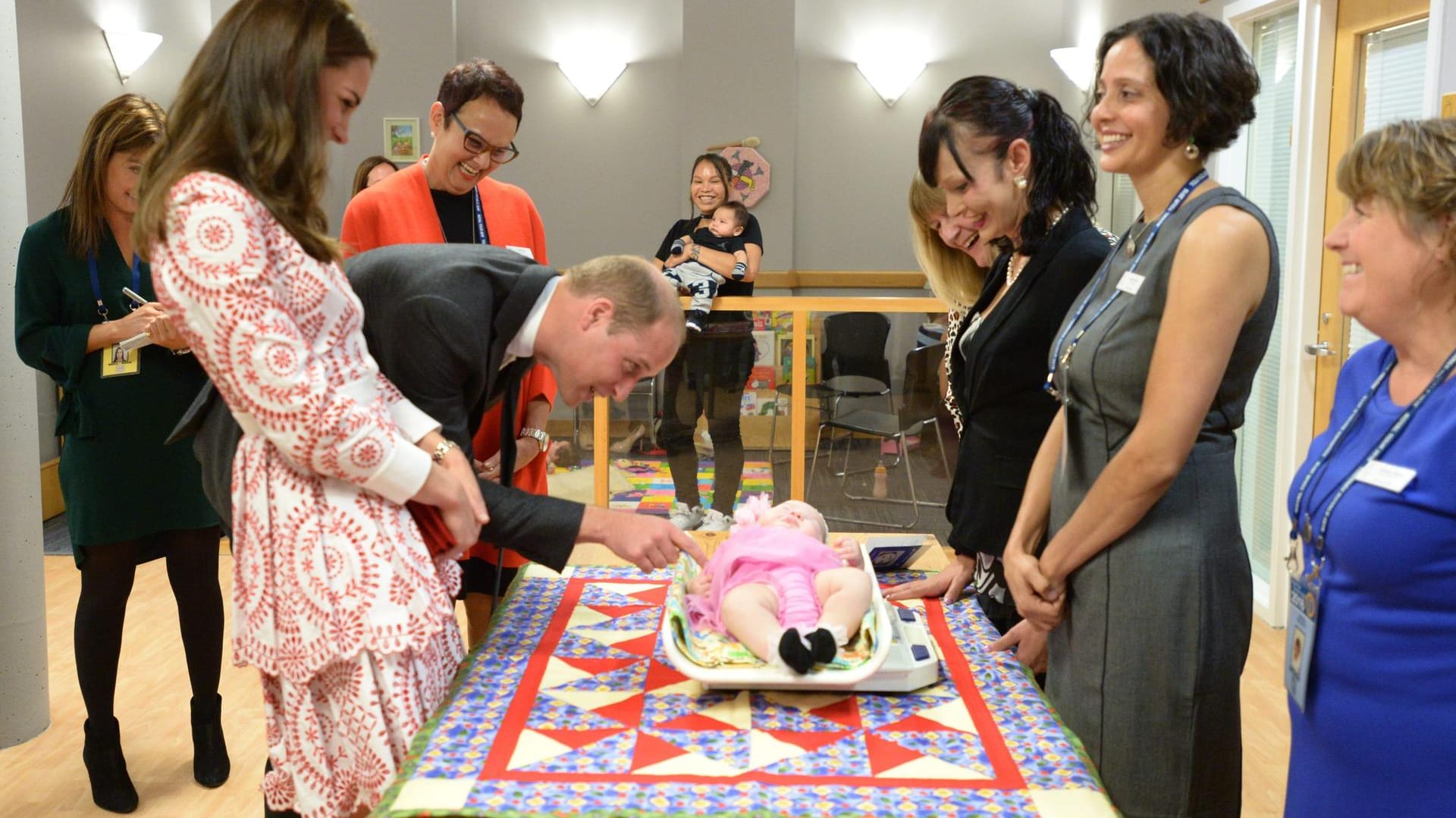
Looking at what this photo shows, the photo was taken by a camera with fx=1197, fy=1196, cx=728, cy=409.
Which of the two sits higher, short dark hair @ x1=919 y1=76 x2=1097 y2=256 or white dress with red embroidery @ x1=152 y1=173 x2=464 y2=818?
short dark hair @ x1=919 y1=76 x2=1097 y2=256

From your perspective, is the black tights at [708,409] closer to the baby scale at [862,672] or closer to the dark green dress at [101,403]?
the dark green dress at [101,403]

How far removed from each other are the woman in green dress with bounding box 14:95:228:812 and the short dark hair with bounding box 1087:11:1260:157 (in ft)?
7.54

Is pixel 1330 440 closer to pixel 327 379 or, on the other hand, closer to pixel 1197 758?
pixel 1197 758

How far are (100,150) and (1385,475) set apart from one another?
9.07 feet

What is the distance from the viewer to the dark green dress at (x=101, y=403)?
2.93m

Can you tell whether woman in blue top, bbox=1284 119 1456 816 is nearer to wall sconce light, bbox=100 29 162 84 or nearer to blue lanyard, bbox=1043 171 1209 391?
blue lanyard, bbox=1043 171 1209 391

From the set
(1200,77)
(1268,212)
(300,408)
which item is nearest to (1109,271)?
(1200,77)

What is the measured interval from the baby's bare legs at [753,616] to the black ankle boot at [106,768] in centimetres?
194

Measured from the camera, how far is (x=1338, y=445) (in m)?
1.64

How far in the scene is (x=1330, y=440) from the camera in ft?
5.48

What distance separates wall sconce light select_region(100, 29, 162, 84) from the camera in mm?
6723

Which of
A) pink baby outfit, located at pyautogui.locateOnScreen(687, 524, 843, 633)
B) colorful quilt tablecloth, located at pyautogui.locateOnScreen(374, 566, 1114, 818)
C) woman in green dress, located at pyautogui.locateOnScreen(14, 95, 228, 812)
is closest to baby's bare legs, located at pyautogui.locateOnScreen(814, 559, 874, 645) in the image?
pink baby outfit, located at pyautogui.locateOnScreen(687, 524, 843, 633)

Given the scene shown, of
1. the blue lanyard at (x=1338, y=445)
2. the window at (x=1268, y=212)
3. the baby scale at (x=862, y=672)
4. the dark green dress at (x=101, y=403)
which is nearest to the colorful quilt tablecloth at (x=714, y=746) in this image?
the baby scale at (x=862, y=672)

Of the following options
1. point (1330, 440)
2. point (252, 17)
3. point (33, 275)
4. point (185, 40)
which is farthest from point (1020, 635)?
point (185, 40)
